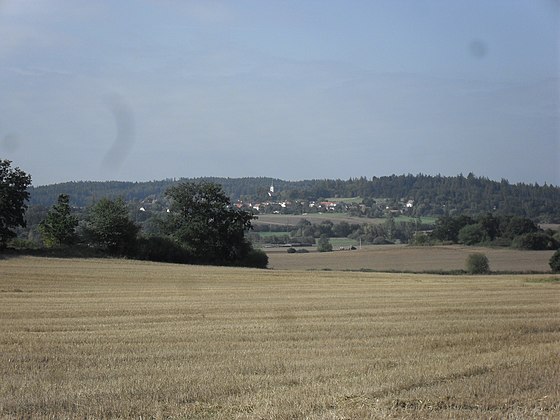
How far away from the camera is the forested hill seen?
98244 millimetres

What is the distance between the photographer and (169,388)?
10.6 metres

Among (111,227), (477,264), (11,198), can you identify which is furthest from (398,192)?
(11,198)

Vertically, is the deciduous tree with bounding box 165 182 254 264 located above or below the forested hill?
below

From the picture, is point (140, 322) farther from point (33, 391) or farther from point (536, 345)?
point (536, 345)

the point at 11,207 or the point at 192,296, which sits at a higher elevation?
the point at 11,207

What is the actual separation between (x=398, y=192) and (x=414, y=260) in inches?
3409

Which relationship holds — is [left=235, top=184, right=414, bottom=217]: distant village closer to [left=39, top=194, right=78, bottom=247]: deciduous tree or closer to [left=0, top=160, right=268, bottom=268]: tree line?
[left=0, top=160, right=268, bottom=268]: tree line

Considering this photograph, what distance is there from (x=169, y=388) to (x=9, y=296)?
763 inches

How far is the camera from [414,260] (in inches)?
2867

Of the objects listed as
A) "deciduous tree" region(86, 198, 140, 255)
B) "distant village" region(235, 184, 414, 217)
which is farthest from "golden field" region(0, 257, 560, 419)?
"distant village" region(235, 184, 414, 217)

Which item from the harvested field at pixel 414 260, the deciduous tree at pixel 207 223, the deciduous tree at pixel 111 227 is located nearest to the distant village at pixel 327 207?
the harvested field at pixel 414 260

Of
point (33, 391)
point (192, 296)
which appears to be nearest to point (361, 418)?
point (33, 391)

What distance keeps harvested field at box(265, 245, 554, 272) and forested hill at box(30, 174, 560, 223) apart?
8.25 metres

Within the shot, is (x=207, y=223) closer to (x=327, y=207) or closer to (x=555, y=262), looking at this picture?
(x=555, y=262)
